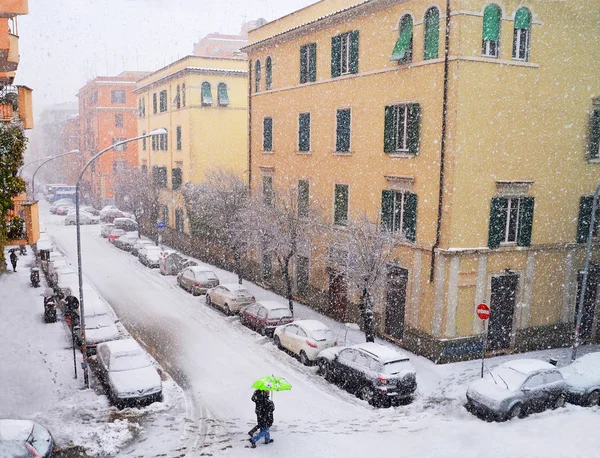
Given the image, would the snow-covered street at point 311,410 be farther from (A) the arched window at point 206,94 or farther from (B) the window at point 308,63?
(A) the arched window at point 206,94

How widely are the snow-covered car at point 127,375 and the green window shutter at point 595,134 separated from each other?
59.0ft

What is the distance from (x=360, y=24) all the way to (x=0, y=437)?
1881cm

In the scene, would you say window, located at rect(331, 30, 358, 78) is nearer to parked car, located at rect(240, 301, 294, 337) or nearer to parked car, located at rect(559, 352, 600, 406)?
parked car, located at rect(240, 301, 294, 337)

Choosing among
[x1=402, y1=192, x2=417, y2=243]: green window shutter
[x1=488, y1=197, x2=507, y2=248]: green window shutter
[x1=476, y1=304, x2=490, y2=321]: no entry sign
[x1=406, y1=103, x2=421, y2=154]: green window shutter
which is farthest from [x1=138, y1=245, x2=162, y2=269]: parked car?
[x1=476, y1=304, x2=490, y2=321]: no entry sign

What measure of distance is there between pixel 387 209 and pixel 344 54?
7.34 meters

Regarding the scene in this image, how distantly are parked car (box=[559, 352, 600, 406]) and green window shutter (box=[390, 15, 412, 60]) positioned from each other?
12.0 m

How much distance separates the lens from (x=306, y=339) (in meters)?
18.4

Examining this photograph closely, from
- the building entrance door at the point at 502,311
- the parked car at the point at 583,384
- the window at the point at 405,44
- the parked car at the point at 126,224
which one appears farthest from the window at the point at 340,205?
the parked car at the point at 126,224

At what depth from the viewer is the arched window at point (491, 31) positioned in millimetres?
17578

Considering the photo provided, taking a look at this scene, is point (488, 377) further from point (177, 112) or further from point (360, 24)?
point (177, 112)

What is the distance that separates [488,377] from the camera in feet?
49.1

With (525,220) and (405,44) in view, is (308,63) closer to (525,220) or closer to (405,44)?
(405,44)

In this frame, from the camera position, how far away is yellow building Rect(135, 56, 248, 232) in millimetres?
38938

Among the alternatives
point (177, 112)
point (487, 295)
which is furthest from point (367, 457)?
point (177, 112)
